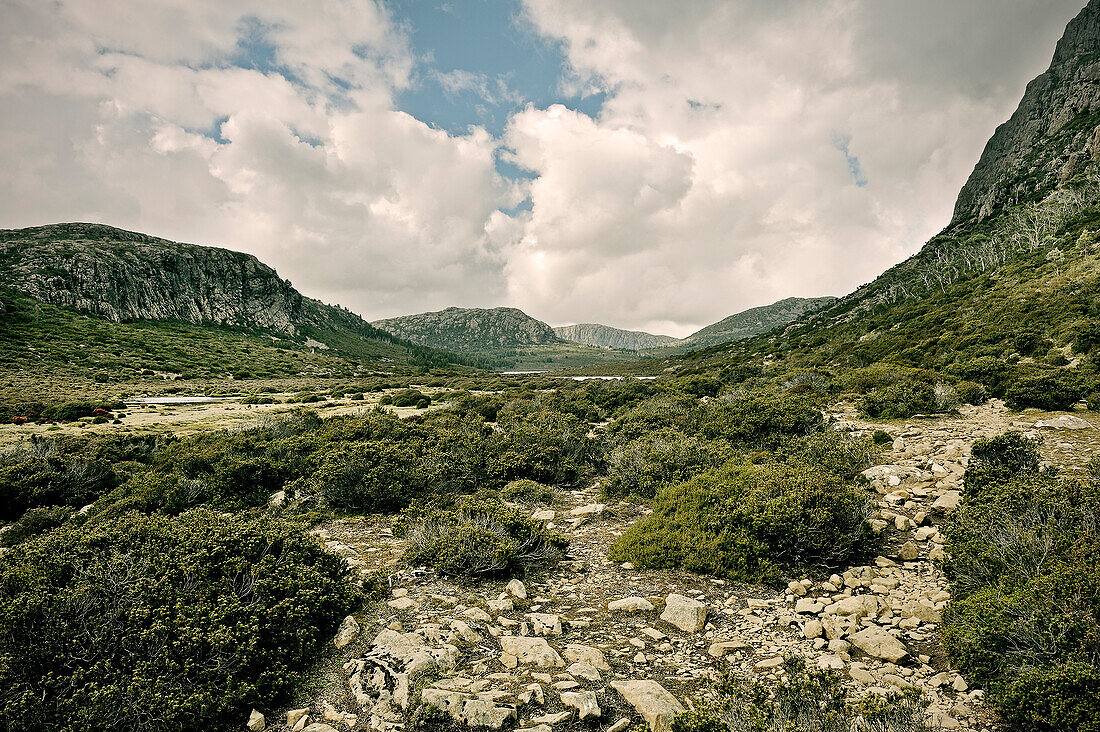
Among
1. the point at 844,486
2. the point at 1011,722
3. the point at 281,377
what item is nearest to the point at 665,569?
the point at 844,486

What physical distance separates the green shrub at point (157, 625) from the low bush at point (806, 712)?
4045mm

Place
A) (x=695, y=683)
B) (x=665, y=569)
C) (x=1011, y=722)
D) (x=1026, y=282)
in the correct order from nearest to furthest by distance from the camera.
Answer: (x=1011, y=722) → (x=695, y=683) → (x=665, y=569) → (x=1026, y=282)

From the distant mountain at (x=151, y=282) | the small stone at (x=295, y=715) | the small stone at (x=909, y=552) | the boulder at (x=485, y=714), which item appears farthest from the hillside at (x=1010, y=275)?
the distant mountain at (x=151, y=282)

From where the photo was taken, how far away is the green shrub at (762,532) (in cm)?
662

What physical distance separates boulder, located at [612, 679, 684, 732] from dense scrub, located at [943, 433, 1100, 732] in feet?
8.81

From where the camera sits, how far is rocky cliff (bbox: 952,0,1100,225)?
81062 millimetres

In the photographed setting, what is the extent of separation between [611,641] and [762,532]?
10.4 ft

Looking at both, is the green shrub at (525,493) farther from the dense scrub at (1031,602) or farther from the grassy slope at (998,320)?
the grassy slope at (998,320)

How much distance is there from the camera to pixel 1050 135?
328ft

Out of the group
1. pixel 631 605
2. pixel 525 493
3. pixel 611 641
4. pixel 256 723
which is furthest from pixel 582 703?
Result: pixel 525 493

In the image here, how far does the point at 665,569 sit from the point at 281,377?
270 ft

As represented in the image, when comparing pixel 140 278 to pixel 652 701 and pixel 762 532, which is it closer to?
pixel 762 532

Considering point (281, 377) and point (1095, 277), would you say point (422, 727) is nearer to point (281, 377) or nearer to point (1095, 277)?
point (1095, 277)

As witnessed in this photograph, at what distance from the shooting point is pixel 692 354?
87.2 m
